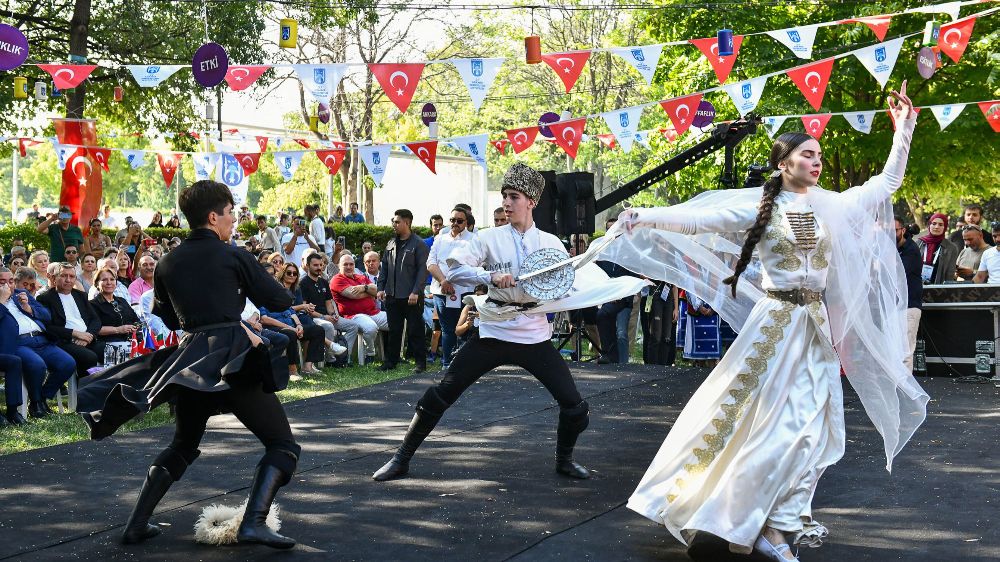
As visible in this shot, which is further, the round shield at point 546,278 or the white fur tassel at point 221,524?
the round shield at point 546,278

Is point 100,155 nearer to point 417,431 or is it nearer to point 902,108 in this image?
point 417,431

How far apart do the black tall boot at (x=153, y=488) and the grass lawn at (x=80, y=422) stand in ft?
9.96

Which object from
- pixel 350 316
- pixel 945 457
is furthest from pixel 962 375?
pixel 350 316

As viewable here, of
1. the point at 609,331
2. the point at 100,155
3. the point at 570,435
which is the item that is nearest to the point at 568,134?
the point at 609,331

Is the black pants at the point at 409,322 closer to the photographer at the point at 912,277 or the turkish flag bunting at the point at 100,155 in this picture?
the photographer at the point at 912,277

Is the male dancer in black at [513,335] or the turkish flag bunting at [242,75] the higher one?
the turkish flag bunting at [242,75]

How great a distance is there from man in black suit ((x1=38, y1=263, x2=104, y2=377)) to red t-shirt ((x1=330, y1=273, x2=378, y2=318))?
373 centimetres

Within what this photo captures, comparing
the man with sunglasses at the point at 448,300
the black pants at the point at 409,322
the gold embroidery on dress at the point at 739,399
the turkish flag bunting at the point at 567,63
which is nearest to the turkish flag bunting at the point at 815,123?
the turkish flag bunting at the point at 567,63

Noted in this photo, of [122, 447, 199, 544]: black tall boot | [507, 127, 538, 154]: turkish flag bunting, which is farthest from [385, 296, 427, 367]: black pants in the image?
[122, 447, 199, 544]: black tall boot

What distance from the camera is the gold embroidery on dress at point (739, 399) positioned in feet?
15.8

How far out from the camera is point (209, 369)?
467 cm

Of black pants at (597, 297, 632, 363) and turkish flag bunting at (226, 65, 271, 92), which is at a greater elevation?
turkish flag bunting at (226, 65, 271, 92)

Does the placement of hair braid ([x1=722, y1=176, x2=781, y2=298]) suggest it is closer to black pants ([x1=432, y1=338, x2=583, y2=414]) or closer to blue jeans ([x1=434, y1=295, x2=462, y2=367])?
black pants ([x1=432, y1=338, x2=583, y2=414])

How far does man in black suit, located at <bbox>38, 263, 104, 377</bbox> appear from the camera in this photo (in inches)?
375
